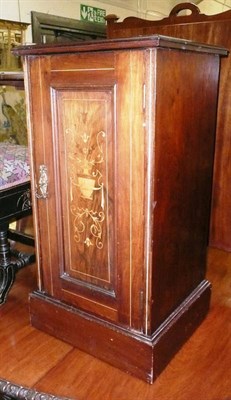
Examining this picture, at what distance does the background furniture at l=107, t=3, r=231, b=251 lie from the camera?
194 centimetres

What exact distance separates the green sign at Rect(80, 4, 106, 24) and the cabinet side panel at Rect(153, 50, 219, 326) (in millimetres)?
3795

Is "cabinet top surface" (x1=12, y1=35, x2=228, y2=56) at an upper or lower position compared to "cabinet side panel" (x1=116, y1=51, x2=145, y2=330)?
upper

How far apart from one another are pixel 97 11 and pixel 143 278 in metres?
4.50

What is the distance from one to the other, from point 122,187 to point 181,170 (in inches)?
8.5

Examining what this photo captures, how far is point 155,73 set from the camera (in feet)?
3.20

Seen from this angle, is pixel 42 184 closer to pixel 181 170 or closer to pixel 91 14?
pixel 181 170

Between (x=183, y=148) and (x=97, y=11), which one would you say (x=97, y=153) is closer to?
(x=183, y=148)

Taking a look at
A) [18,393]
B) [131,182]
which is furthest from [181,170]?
[18,393]

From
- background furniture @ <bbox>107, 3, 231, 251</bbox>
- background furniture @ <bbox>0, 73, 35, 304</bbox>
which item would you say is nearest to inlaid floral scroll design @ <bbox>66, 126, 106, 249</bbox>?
background furniture @ <bbox>0, 73, 35, 304</bbox>

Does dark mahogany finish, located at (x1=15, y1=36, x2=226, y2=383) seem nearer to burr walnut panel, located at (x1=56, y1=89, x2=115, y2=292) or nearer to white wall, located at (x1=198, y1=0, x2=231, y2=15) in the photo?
burr walnut panel, located at (x1=56, y1=89, x2=115, y2=292)

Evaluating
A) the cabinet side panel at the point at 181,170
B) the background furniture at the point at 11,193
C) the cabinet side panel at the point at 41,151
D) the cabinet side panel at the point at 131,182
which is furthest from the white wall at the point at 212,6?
the cabinet side panel at the point at 131,182

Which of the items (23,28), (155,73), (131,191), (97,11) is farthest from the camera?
(97,11)

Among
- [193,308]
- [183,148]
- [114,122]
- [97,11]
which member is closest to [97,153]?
[114,122]

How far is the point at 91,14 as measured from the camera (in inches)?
186
